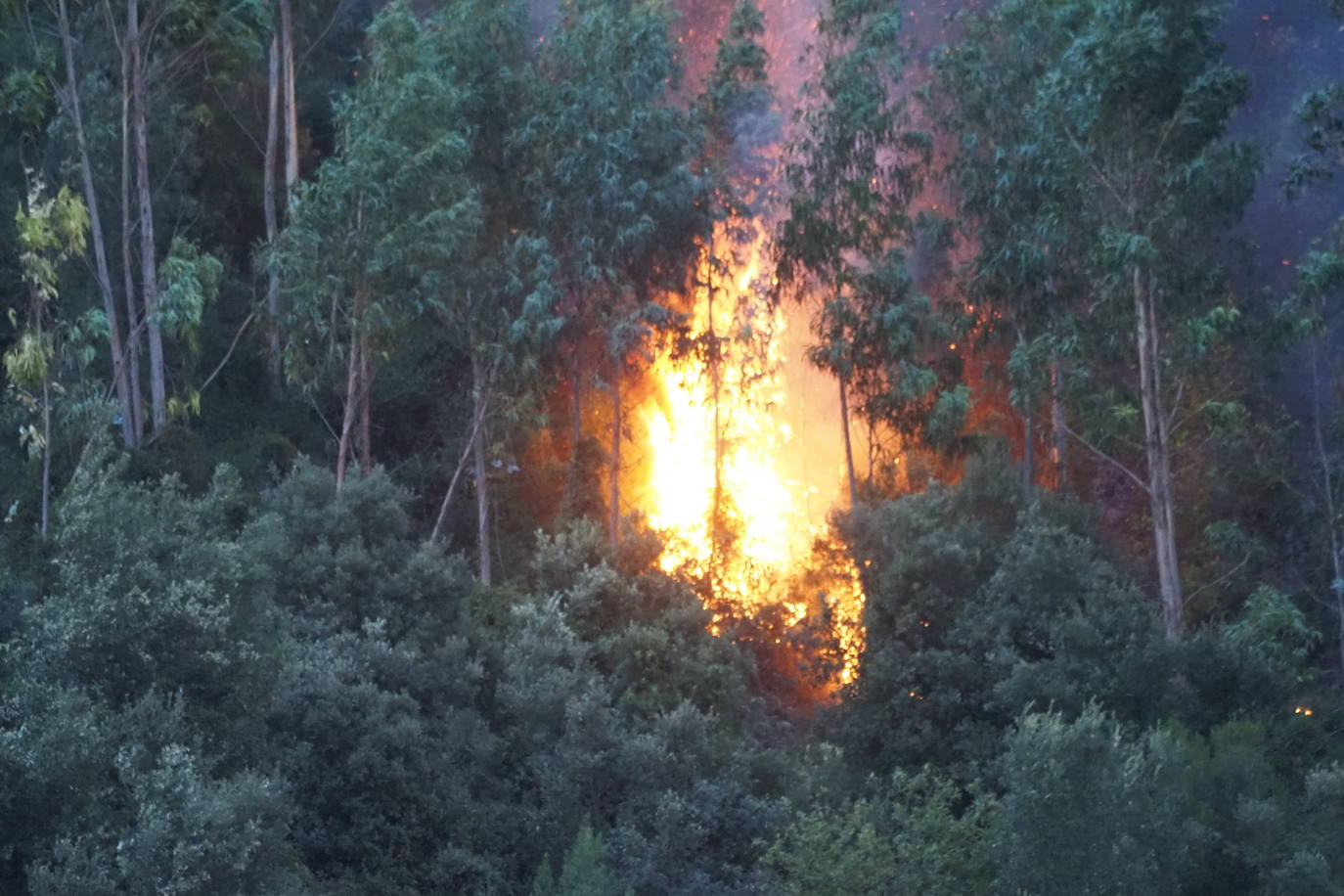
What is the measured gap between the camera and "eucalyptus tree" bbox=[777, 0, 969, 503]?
25.7m

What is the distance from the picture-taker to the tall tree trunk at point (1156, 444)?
21516 millimetres

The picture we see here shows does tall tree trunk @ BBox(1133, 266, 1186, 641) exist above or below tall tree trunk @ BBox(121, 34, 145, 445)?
below

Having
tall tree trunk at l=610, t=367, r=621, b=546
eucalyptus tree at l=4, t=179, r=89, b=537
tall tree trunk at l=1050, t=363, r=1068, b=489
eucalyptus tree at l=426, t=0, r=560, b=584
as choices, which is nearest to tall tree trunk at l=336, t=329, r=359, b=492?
eucalyptus tree at l=426, t=0, r=560, b=584

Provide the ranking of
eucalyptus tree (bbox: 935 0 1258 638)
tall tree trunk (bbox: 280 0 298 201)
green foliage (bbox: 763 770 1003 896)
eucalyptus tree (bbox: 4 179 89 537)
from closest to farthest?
1. green foliage (bbox: 763 770 1003 896)
2. eucalyptus tree (bbox: 4 179 89 537)
3. eucalyptus tree (bbox: 935 0 1258 638)
4. tall tree trunk (bbox: 280 0 298 201)

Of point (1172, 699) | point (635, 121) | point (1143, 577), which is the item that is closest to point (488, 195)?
point (635, 121)

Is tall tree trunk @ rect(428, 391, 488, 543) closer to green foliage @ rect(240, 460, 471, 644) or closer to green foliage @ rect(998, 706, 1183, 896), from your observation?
green foliage @ rect(240, 460, 471, 644)

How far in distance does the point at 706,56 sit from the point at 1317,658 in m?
14.8

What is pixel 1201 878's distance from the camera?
47.3 feet

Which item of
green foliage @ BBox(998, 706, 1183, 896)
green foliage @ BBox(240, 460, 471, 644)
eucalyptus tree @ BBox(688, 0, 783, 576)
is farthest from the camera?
eucalyptus tree @ BBox(688, 0, 783, 576)

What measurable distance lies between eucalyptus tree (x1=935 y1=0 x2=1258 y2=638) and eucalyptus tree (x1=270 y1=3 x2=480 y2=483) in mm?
8692

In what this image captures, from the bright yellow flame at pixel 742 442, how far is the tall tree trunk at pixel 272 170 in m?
6.71

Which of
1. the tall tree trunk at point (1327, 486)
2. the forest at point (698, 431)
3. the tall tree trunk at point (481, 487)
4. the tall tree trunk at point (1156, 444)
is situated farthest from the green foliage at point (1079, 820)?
the tall tree trunk at point (481, 487)

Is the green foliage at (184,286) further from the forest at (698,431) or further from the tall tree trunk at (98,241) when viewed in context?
the tall tree trunk at (98,241)

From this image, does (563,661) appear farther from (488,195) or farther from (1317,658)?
(1317,658)
